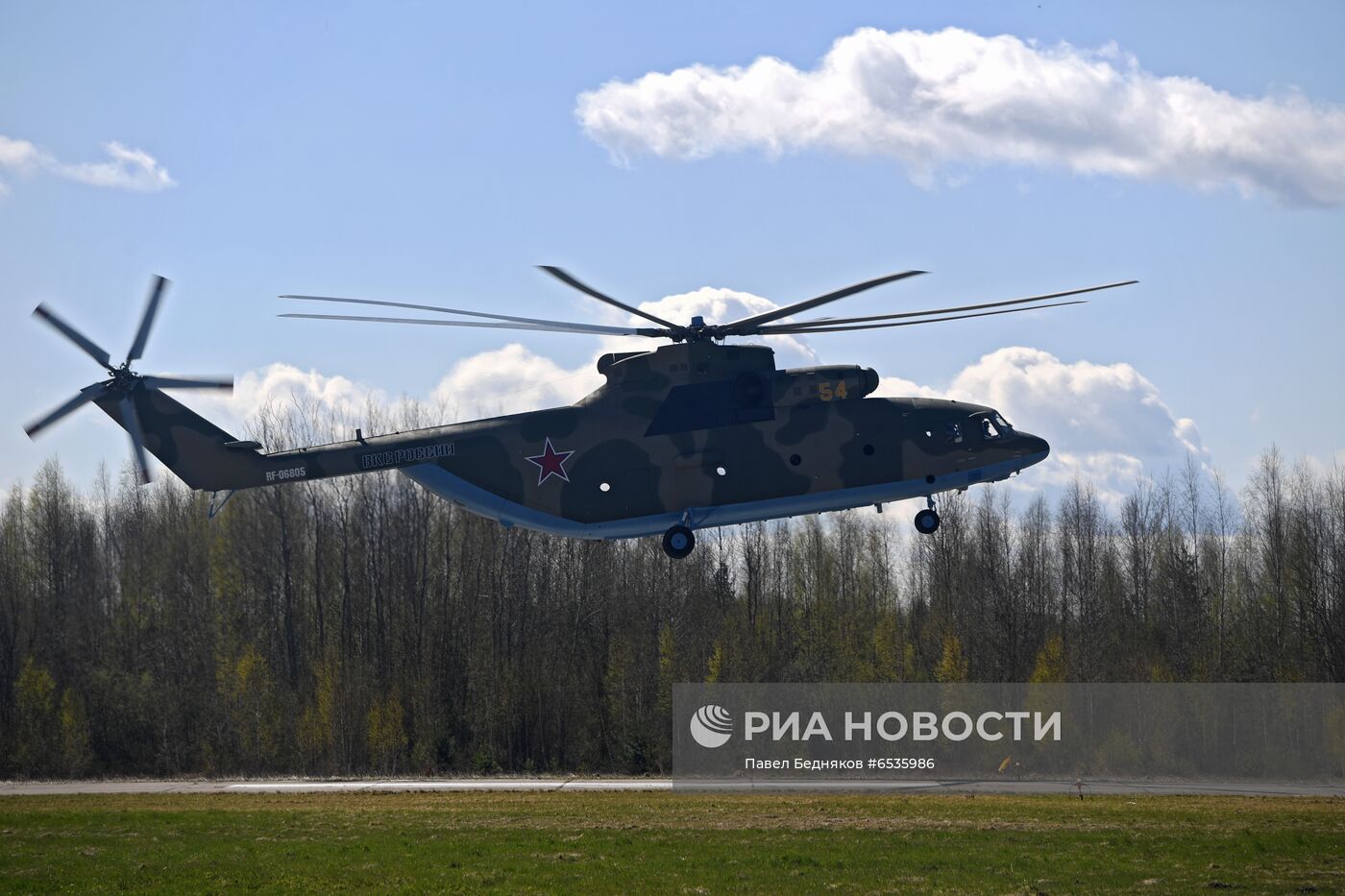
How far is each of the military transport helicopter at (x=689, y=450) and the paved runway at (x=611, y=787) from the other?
1867 centimetres

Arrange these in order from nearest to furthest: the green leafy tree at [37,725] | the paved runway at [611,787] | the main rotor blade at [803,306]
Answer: the main rotor blade at [803,306]
the paved runway at [611,787]
the green leafy tree at [37,725]

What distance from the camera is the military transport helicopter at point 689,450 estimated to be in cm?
2664

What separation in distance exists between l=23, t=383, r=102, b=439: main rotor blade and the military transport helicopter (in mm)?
133

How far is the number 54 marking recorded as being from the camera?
A: 2711 centimetres

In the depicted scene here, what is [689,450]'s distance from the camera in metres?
26.7

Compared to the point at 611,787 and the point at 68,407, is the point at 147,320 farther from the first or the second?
the point at 611,787

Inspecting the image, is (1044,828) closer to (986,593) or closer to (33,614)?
(986,593)

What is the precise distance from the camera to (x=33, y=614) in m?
76.6

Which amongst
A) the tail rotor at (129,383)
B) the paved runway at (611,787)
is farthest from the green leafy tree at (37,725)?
the tail rotor at (129,383)

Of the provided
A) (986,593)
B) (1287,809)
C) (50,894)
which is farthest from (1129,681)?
(50,894)

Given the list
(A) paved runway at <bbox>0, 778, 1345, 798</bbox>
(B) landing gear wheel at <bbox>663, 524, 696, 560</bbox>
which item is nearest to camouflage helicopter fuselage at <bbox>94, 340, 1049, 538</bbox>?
(B) landing gear wheel at <bbox>663, 524, 696, 560</bbox>

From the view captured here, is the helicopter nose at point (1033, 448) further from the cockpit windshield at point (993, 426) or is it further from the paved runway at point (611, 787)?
the paved runway at point (611, 787)

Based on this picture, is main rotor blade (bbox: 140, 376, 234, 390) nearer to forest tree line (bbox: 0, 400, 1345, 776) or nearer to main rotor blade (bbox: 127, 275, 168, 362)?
main rotor blade (bbox: 127, 275, 168, 362)

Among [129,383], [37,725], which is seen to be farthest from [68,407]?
[37,725]
